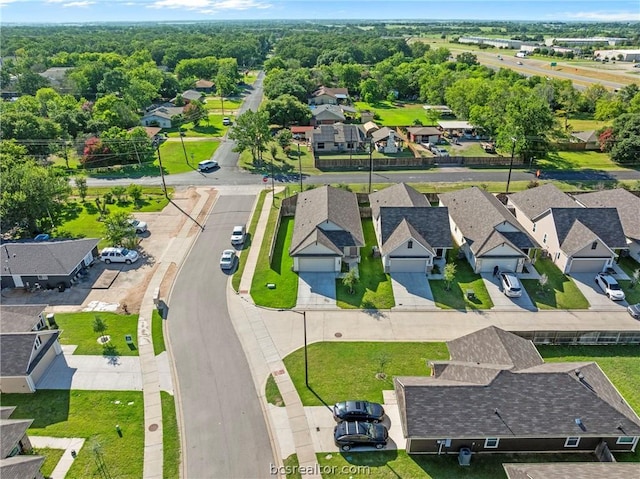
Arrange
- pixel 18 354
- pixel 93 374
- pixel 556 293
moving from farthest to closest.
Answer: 1. pixel 556 293
2. pixel 93 374
3. pixel 18 354

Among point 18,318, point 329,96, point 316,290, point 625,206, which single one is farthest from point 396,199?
point 329,96

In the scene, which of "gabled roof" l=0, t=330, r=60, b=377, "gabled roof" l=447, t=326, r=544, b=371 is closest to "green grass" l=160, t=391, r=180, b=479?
"gabled roof" l=0, t=330, r=60, b=377

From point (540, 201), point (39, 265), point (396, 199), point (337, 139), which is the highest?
point (396, 199)

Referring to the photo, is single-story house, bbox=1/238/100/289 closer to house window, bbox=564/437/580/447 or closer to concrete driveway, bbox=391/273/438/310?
concrete driveway, bbox=391/273/438/310

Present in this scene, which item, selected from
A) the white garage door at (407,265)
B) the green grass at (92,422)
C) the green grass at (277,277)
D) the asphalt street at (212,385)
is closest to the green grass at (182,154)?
the green grass at (277,277)

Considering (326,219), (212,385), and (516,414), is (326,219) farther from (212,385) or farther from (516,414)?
→ (516,414)
